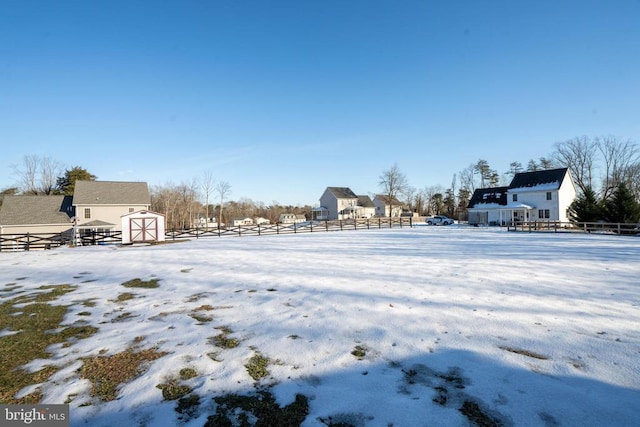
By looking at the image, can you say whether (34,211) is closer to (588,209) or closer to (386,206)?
(588,209)

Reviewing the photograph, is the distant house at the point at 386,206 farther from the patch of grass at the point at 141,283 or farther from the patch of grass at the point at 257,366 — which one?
the patch of grass at the point at 257,366

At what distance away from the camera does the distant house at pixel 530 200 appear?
35844 mm

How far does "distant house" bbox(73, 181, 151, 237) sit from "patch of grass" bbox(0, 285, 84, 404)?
92.3 ft

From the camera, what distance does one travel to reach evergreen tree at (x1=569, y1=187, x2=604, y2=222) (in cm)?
2712

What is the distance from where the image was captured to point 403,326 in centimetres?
511

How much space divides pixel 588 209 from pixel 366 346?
3331 centimetres

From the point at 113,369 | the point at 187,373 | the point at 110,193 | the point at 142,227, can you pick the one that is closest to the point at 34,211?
the point at 110,193

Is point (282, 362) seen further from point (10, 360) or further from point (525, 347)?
point (10, 360)

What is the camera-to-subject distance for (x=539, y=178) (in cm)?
3844

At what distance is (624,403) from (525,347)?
128 centimetres

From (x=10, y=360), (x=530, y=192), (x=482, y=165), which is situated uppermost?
(x=482, y=165)

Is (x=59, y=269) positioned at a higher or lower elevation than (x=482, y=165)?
lower

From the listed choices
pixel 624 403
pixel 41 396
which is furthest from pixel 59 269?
pixel 624 403

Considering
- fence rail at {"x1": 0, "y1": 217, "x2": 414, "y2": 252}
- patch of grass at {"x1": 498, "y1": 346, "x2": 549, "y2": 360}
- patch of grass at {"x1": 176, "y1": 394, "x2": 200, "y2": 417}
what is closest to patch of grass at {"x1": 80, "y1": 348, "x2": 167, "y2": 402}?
patch of grass at {"x1": 176, "y1": 394, "x2": 200, "y2": 417}
